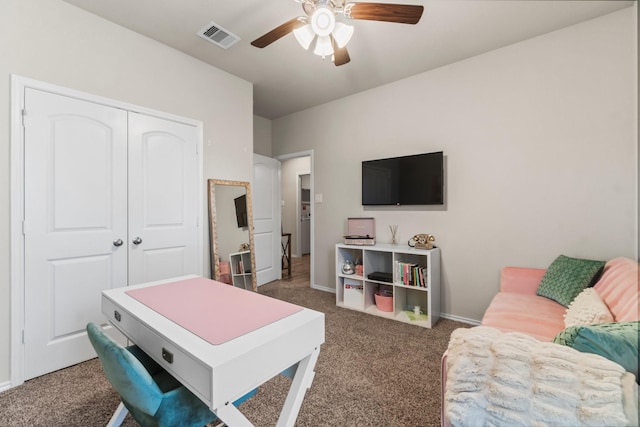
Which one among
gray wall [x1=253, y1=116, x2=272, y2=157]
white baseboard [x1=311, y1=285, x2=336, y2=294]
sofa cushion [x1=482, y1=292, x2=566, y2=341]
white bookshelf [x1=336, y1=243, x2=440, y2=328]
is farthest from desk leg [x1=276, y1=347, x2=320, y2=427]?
gray wall [x1=253, y1=116, x2=272, y2=157]

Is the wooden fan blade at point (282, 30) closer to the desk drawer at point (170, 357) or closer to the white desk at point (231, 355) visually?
the white desk at point (231, 355)

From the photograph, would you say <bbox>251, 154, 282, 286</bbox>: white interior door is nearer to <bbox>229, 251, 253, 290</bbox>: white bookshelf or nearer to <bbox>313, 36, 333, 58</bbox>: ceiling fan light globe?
<bbox>229, 251, 253, 290</bbox>: white bookshelf

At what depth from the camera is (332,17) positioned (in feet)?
5.08

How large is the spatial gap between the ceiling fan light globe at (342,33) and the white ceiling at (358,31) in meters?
0.50

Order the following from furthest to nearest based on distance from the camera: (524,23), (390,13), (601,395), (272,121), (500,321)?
(272,121) < (524,23) < (500,321) < (390,13) < (601,395)

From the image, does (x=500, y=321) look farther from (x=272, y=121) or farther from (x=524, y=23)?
(x=272, y=121)

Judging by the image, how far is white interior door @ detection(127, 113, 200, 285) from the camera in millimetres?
2311

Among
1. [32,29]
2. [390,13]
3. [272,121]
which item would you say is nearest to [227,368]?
[390,13]

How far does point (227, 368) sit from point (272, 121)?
4.16 metres

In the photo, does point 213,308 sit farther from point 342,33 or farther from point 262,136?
point 262,136

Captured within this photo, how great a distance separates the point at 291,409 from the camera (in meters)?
1.06

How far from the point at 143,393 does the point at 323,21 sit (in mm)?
1890

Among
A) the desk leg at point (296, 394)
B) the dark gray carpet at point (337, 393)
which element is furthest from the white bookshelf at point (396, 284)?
the desk leg at point (296, 394)

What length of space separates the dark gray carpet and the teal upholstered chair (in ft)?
2.01
